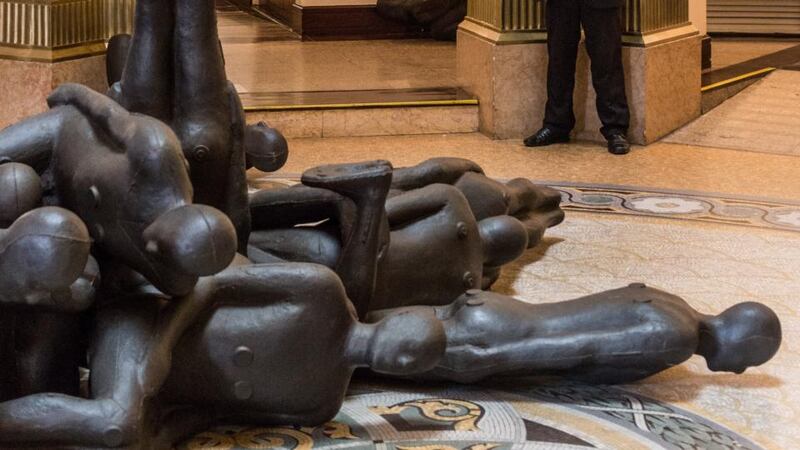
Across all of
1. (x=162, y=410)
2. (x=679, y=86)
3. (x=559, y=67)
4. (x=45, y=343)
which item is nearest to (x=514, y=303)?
(x=162, y=410)

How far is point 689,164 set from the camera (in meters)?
5.98

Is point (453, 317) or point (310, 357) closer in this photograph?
point (310, 357)

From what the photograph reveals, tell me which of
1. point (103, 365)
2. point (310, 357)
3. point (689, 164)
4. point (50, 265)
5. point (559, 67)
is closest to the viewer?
point (50, 265)

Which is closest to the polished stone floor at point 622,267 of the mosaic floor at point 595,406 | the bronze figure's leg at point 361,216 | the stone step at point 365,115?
the mosaic floor at point 595,406

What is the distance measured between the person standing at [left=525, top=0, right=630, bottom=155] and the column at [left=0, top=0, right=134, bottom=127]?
6.53ft

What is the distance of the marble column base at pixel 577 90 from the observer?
6629mm

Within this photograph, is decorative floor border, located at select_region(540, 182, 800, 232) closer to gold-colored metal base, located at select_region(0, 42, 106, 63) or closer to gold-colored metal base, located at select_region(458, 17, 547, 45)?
gold-colored metal base, located at select_region(458, 17, 547, 45)

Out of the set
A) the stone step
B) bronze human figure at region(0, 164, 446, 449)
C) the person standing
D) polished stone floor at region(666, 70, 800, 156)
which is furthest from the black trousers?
bronze human figure at region(0, 164, 446, 449)

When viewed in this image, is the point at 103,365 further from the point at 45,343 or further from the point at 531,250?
the point at 531,250

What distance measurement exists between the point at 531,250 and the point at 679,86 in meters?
2.76

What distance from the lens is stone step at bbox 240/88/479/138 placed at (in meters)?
6.76

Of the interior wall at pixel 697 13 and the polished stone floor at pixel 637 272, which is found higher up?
the interior wall at pixel 697 13

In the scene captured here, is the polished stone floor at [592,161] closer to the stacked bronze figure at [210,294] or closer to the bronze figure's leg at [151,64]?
the stacked bronze figure at [210,294]

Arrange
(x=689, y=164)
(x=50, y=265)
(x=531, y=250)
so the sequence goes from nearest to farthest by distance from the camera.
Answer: (x=50, y=265) < (x=531, y=250) < (x=689, y=164)
